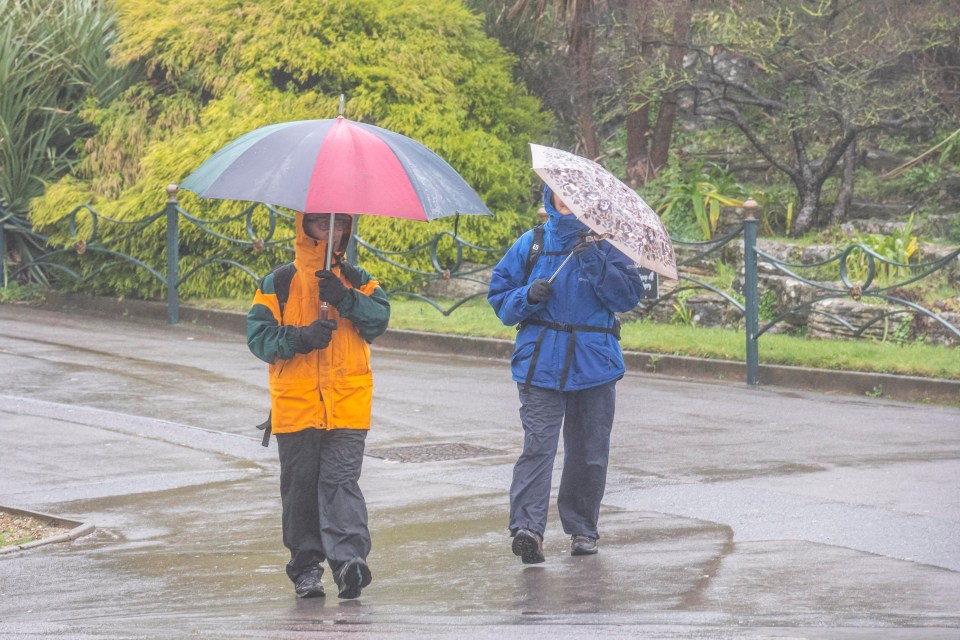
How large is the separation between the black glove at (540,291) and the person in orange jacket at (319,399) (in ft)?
2.34

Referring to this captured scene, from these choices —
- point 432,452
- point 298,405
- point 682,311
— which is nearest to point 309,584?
point 298,405

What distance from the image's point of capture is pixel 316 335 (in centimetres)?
563

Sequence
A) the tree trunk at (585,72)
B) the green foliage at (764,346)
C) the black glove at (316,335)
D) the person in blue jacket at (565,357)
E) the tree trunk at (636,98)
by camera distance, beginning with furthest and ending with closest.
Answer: the tree trunk at (585,72) → the tree trunk at (636,98) → the green foliage at (764,346) → the person in blue jacket at (565,357) → the black glove at (316,335)

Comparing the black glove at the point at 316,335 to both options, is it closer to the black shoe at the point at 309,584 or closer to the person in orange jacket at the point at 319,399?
the person in orange jacket at the point at 319,399

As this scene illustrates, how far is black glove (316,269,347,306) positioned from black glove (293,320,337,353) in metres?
0.10

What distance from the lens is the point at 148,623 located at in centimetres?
541

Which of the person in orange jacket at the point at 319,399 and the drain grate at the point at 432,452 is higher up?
the person in orange jacket at the point at 319,399

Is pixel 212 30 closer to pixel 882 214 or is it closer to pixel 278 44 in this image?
pixel 278 44

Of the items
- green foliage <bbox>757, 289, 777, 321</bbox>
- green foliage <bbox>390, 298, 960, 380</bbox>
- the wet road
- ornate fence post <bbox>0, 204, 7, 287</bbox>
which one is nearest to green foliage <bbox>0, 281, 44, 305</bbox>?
ornate fence post <bbox>0, 204, 7, 287</bbox>

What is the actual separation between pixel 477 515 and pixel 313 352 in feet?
6.72

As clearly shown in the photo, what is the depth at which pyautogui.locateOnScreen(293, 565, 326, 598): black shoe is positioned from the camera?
19.1 ft

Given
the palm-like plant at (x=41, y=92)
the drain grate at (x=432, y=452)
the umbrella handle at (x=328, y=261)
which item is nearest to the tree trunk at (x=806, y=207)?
the palm-like plant at (x=41, y=92)

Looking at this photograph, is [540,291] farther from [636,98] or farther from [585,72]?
[585,72]

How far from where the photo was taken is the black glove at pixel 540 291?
6.20 metres
